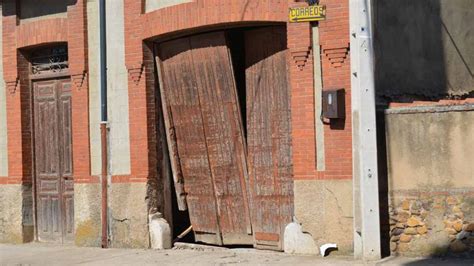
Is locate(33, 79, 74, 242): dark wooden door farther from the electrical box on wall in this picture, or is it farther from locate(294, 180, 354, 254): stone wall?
the electrical box on wall

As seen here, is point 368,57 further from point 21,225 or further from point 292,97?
point 21,225

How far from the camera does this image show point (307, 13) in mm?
11859

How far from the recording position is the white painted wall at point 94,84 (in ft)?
47.6

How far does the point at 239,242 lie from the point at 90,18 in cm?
476

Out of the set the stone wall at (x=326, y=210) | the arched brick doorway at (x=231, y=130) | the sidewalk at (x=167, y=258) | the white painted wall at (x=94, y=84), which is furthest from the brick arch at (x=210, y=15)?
the sidewalk at (x=167, y=258)

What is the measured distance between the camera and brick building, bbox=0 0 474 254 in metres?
11.8

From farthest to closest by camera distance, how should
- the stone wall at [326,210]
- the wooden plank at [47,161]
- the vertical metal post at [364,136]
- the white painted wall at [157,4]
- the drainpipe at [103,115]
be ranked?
1. the wooden plank at [47,161]
2. the drainpipe at [103,115]
3. the white painted wall at [157,4]
4. the stone wall at [326,210]
5. the vertical metal post at [364,136]

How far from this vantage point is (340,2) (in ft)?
38.3

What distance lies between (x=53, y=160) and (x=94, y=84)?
1.84 metres

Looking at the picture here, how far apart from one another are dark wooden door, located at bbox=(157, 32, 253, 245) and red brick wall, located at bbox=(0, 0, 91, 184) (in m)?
1.68

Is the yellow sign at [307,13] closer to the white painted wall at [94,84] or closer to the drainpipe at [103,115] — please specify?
the drainpipe at [103,115]

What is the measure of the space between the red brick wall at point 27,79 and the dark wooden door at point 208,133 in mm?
1680

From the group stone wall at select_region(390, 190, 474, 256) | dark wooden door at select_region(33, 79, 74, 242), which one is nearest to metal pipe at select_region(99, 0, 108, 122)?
dark wooden door at select_region(33, 79, 74, 242)

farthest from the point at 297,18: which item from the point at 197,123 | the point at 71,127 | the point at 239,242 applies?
the point at 71,127
